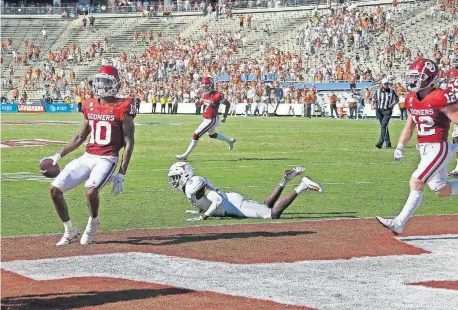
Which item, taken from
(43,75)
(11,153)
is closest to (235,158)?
(11,153)

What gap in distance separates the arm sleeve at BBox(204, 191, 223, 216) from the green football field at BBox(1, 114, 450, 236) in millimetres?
459

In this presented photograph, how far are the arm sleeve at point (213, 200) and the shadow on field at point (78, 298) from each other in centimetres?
373

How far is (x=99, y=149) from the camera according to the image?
10406 mm

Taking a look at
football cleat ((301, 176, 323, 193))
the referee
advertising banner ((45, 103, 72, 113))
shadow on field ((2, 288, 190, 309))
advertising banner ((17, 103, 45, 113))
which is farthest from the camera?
advertising banner ((17, 103, 45, 113))

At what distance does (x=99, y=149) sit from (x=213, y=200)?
6.00 feet

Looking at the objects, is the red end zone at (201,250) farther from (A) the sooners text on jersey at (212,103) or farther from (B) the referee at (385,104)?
(B) the referee at (385,104)

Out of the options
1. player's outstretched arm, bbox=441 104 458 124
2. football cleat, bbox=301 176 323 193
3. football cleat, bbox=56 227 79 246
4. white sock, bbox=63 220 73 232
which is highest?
player's outstretched arm, bbox=441 104 458 124

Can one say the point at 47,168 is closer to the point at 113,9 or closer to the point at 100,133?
the point at 100,133

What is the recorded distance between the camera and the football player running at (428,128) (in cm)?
1039

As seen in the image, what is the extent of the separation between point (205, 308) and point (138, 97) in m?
50.0

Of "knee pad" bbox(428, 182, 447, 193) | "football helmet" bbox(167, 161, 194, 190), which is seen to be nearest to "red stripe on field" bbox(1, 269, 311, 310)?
"football helmet" bbox(167, 161, 194, 190)

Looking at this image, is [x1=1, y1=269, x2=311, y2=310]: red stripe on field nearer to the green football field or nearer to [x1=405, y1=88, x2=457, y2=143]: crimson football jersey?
the green football field

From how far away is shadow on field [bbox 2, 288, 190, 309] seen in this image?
713 centimetres

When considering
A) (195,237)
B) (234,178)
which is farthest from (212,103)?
(195,237)
